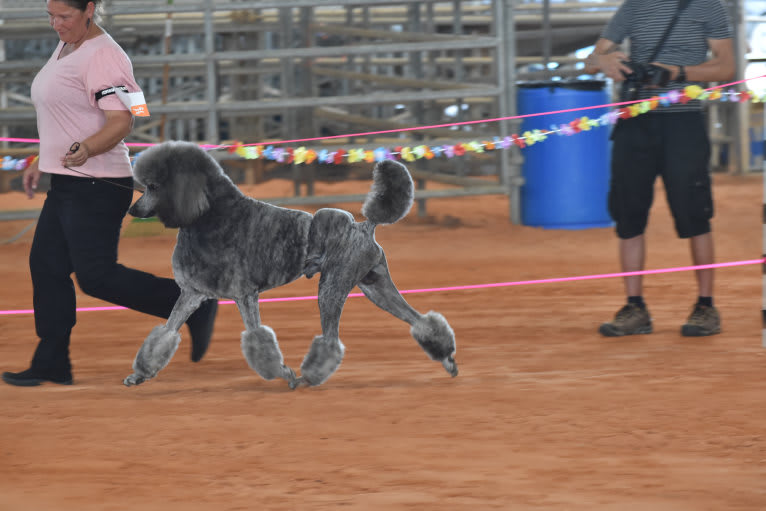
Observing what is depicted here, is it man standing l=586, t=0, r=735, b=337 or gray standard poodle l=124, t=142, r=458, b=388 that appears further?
man standing l=586, t=0, r=735, b=337

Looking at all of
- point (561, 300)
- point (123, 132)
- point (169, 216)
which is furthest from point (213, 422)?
point (561, 300)

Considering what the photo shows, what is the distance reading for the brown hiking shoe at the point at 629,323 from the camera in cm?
523

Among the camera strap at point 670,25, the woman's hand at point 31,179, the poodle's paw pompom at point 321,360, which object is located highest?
the camera strap at point 670,25

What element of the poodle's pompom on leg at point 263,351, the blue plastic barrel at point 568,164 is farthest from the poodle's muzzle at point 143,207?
the blue plastic barrel at point 568,164

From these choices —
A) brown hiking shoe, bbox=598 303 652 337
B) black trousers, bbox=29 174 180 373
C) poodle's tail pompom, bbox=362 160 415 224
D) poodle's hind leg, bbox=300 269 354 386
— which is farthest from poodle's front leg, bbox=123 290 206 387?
brown hiking shoe, bbox=598 303 652 337

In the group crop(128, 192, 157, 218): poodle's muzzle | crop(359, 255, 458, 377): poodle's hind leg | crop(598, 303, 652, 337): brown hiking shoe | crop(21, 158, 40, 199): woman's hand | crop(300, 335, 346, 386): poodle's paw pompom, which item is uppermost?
crop(21, 158, 40, 199): woman's hand

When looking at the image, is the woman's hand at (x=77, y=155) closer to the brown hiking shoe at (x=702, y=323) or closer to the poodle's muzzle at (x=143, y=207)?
the poodle's muzzle at (x=143, y=207)

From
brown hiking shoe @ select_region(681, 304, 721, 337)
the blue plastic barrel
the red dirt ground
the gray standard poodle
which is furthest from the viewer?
the blue plastic barrel

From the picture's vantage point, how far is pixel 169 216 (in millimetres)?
3879

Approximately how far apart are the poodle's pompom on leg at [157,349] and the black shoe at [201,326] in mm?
377

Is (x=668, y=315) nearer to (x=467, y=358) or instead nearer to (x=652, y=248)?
(x=467, y=358)

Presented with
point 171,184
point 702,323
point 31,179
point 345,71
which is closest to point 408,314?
point 171,184

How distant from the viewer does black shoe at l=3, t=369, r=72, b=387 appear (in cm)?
433

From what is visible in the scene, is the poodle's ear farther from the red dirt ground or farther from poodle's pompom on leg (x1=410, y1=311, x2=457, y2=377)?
poodle's pompom on leg (x1=410, y1=311, x2=457, y2=377)
